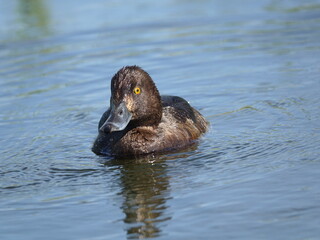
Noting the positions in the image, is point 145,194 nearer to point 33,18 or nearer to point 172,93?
point 172,93

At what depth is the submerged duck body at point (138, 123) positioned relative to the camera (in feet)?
32.7

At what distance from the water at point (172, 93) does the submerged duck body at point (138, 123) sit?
0.90 ft

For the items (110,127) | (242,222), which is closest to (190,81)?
(110,127)

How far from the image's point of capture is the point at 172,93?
13461 millimetres

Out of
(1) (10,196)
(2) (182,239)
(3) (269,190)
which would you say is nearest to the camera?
(2) (182,239)

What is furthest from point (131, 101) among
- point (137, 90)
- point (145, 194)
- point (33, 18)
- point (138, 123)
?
point (33, 18)

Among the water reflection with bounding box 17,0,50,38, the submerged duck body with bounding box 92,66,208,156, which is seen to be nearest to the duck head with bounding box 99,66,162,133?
the submerged duck body with bounding box 92,66,208,156

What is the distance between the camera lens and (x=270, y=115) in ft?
37.6

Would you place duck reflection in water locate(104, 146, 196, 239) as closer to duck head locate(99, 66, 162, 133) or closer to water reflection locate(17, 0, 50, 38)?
duck head locate(99, 66, 162, 133)

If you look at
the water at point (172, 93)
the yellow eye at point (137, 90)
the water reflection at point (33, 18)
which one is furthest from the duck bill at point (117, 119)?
the water reflection at point (33, 18)

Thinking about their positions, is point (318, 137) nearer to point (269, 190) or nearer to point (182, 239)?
point (269, 190)

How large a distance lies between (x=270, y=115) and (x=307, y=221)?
15.0ft

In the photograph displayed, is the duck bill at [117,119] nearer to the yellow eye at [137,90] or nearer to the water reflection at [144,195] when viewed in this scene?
the yellow eye at [137,90]

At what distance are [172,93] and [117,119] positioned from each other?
3.80 meters
